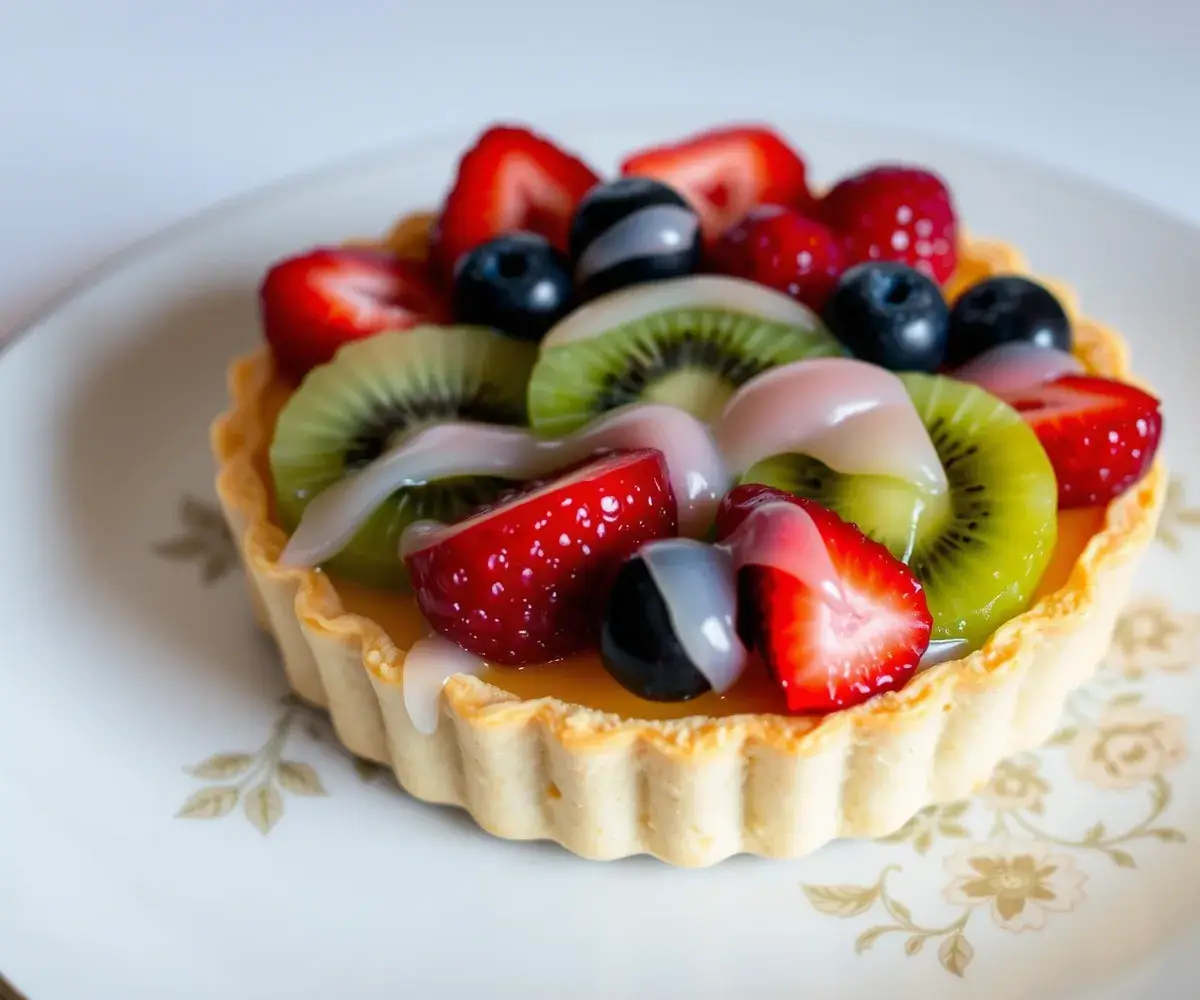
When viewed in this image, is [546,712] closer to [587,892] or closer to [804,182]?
[587,892]

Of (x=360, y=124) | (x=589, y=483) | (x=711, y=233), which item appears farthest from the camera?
(x=360, y=124)

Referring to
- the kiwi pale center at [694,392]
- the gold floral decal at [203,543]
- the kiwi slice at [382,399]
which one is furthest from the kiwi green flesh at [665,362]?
the gold floral decal at [203,543]

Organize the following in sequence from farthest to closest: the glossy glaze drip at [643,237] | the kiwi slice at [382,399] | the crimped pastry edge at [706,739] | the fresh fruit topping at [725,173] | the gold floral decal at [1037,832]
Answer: the fresh fruit topping at [725,173], the glossy glaze drip at [643,237], the kiwi slice at [382,399], the gold floral decal at [1037,832], the crimped pastry edge at [706,739]

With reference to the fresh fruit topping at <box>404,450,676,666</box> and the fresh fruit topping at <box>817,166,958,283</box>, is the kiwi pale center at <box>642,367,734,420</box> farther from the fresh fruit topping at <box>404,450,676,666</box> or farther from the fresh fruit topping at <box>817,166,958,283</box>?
the fresh fruit topping at <box>817,166,958,283</box>

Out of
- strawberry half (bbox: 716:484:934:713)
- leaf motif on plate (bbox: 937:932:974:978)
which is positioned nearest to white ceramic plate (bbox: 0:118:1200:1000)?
leaf motif on plate (bbox: 937:932:974:978)

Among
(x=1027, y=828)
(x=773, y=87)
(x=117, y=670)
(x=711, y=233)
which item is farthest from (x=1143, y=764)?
(x=773, y=87)

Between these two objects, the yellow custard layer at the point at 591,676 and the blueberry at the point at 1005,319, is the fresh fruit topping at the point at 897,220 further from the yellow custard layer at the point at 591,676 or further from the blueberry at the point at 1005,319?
the yellow custard layer at the point at 591,676
